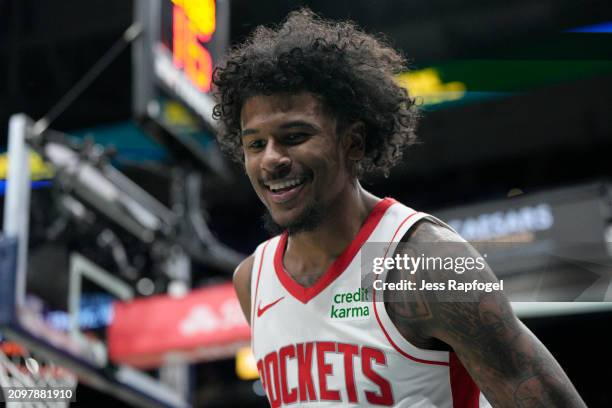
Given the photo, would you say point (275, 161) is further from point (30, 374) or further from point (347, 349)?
point (30, 374)

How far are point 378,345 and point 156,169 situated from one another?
5292 mm

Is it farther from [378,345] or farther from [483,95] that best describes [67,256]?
[483,95]

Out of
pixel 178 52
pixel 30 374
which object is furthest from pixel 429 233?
pixel 178 52

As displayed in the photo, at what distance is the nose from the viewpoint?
234cm

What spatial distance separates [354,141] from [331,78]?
201 millimetres

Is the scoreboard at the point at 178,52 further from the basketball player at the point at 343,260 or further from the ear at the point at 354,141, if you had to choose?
the ear at the point at 354,141

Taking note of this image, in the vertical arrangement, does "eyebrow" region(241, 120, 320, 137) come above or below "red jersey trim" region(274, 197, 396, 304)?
above

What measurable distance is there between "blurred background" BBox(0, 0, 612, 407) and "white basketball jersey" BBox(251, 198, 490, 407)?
3.97 m

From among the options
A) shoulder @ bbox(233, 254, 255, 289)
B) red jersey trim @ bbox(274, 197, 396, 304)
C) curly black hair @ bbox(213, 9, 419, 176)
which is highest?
curly black hair @ bbox(213, 9, 419, 176)

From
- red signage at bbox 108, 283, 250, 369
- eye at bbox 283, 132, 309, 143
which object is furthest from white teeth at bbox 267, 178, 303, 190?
red signage at bbox 108, 283, 250, 369

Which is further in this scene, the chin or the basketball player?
the chin

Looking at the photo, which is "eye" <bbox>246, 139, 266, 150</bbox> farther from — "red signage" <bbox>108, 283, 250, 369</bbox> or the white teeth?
"red signage" <bbox>108, 283, 250, 369</bbox>

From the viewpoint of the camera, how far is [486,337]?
6.90ft

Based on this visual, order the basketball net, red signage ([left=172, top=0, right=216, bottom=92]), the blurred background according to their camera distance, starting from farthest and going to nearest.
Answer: the blurred background → red signage ([left=172, top=0, right=216, bottom=92]) → the basketball net
